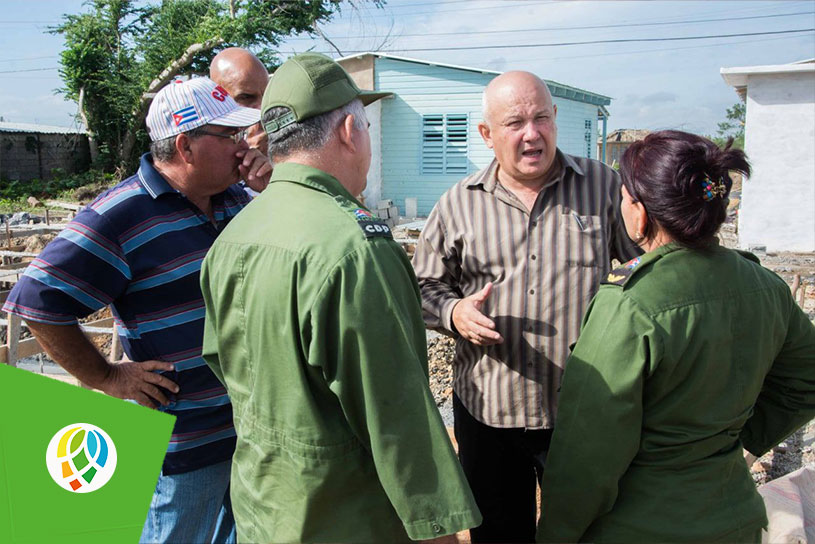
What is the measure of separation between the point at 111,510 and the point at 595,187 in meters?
2.07

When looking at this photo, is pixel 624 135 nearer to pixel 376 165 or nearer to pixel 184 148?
pixel 376 165

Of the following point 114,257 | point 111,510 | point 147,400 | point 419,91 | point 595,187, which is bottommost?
point 111,510

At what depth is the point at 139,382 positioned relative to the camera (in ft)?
7.58

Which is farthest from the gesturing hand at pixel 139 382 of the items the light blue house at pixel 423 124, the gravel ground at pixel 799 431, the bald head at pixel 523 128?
the light blue house at pixel 423 124

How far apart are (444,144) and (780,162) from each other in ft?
27.8

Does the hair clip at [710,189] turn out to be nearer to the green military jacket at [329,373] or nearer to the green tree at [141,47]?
the green military jacket at [329,373]

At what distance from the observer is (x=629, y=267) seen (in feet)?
6.06

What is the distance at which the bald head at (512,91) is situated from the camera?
263cm

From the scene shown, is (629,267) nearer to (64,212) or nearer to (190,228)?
(190,228)

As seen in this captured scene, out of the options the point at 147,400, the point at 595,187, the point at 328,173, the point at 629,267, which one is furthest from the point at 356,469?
the point at 595,187

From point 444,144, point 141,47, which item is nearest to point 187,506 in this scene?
point 444,144

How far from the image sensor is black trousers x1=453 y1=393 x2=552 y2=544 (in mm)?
2549

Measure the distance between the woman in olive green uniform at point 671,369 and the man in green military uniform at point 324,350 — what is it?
0.52 metres

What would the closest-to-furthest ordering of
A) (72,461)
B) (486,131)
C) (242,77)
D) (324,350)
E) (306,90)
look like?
(324,350) < (306,90) < (72,461) < (486,131) < (242,77)
